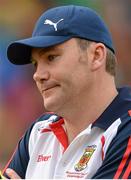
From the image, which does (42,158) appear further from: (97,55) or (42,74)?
(97,55)

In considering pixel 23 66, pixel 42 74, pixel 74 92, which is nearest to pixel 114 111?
pixel 74 92

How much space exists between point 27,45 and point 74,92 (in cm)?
28

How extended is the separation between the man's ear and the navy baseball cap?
24mm

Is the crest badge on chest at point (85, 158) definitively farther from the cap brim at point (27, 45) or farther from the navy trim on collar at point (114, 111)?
the cap brim at point (27, 45)

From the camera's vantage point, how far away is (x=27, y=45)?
2199mm

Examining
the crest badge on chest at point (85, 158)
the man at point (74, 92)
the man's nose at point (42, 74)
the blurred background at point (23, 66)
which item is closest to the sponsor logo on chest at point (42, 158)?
the man at point (74, 92)

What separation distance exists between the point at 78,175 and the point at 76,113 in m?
0.28

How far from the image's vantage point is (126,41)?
6.21 m

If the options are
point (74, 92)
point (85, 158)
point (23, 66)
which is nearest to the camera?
point (85, 158)

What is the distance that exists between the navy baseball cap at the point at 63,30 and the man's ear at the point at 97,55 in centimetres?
2

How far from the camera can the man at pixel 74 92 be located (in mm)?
2129

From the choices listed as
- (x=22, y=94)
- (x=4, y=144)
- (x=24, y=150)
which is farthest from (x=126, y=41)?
(x=24, y=150)

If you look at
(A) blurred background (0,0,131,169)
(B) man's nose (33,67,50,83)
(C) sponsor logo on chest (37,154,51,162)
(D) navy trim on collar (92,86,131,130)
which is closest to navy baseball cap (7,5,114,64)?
(B) man's nose (33,67,50,83)

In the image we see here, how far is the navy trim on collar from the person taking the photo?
2.13 m
